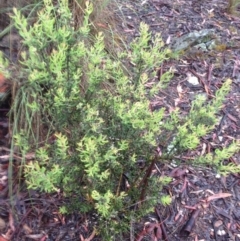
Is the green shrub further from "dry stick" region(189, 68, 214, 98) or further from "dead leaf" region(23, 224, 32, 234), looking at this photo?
"dry stick" region(189, 68, 214, 98)

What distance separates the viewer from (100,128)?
2170 mm

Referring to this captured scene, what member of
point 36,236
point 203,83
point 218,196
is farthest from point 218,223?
point 203,83

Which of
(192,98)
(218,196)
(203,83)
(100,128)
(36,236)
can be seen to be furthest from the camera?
(203,83)

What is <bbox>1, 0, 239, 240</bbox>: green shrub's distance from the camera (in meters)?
2.09

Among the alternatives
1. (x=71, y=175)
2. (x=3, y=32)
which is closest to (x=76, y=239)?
(x=71, y=175)

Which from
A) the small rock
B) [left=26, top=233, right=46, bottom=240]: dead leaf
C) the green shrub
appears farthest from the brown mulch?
[left=26, top=233, right=46, bottom=240]: dead leaf

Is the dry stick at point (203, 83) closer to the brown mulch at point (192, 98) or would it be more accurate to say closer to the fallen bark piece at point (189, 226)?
the brown mulch at point (192, 98)

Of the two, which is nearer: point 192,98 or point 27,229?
point 27,229

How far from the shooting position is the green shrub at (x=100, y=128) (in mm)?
2092

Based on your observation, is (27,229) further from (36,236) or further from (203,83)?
(203,83)

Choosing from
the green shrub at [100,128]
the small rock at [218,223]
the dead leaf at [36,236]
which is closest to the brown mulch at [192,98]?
the small rock at [218,223]

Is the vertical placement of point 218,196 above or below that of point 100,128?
below

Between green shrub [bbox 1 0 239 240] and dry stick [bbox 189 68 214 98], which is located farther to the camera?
dry stick [bbox 189 68 214 98]

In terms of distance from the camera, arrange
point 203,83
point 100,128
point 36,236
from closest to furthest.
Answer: point 100,128 < point 36,236 < point 203,83
